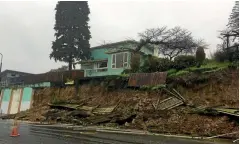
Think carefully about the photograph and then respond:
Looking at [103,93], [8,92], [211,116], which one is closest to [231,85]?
[211,116]

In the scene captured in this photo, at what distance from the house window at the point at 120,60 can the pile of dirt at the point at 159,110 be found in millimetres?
5096

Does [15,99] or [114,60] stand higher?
[114,60]

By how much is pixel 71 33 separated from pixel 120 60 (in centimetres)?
1592

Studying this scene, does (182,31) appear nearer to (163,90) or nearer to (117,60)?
(117,60)

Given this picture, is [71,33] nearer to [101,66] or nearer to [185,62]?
[101,66]

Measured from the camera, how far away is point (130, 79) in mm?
31047

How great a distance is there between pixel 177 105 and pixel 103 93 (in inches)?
415

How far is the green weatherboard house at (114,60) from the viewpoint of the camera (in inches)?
1505

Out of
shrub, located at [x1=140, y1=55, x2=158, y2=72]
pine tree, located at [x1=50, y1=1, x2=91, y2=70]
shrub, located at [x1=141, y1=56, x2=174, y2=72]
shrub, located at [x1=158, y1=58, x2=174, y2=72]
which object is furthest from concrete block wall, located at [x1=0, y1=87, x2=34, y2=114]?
shrub, located at [x1=158, y1=58, x2=174, y2=72]

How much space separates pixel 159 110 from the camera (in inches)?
1014

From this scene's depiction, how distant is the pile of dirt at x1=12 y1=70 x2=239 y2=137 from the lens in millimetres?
21338

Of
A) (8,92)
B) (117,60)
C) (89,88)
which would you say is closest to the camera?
(89,88)

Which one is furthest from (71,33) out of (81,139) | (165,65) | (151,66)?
(81,139)

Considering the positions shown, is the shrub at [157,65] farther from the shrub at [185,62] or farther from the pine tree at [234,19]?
the pine tree at [234,19]
